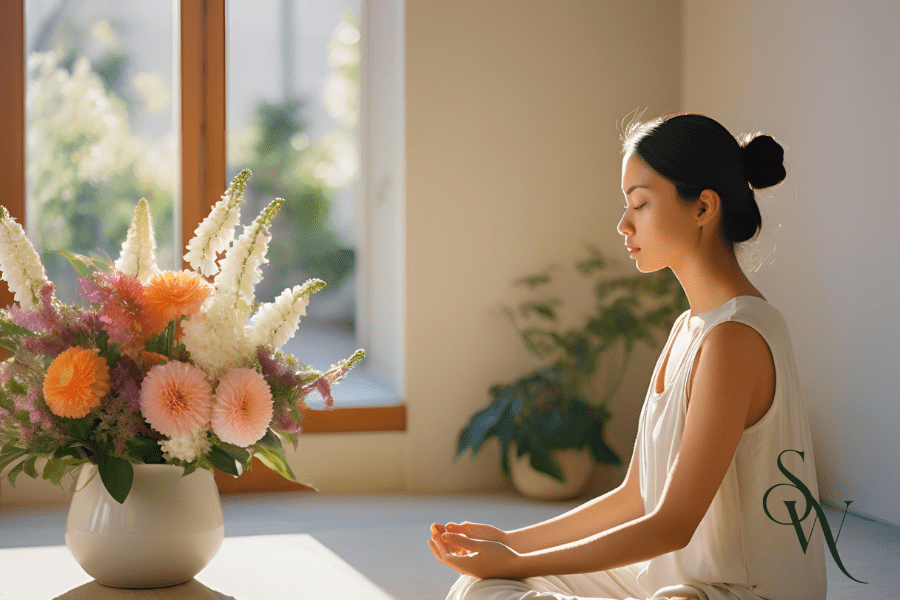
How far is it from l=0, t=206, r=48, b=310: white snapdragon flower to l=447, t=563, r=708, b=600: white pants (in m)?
0.75

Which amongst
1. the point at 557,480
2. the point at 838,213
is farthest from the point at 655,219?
the point at 557,480

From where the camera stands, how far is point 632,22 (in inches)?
138

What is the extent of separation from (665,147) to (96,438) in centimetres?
91

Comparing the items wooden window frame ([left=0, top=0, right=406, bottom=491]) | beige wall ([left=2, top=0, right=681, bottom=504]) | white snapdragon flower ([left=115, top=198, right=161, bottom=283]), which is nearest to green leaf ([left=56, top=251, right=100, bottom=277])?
white snapdragon flower ([left=115, top=198, right=161, bottom=283])

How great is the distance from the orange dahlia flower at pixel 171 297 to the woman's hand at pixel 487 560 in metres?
0.49

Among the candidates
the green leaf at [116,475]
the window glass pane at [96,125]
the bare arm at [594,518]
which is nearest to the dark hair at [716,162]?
the bare arm at [594,518]

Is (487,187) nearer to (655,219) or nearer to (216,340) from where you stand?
(655,219)

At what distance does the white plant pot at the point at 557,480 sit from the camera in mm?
3174

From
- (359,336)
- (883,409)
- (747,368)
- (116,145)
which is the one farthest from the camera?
(359,336)

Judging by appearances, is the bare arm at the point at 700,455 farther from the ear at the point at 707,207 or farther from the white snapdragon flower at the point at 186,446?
the white snapdragon flower at the point at 186,446

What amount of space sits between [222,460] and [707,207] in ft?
2.59

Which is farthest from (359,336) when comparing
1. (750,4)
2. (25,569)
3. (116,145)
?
(750,4)

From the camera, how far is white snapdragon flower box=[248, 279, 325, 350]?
1.28 meters

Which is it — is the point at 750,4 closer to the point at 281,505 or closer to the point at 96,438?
the point at 281,505
